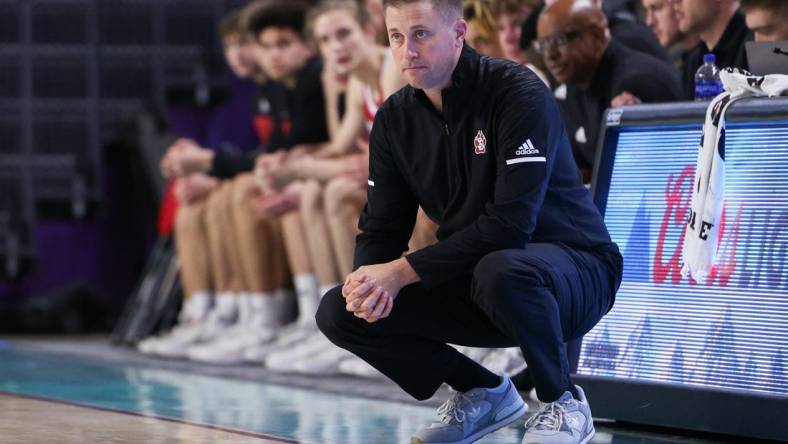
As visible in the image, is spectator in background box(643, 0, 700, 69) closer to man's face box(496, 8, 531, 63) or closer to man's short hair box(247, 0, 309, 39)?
man's face box(496, 8, 531, 63)

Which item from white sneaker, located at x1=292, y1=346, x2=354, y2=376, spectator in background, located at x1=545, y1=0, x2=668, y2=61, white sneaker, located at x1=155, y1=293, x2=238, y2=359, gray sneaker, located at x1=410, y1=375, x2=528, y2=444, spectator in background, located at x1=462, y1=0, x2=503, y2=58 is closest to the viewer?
gray sneaker, located at x1=410, y1=375, x2=528, y2=444

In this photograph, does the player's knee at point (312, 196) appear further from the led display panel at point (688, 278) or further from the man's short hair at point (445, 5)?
the man's short hair at point (445, 5)

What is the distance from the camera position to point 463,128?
3.09 meters

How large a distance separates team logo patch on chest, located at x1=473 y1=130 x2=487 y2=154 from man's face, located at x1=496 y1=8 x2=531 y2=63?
7.35ft

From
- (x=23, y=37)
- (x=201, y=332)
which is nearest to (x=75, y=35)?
(x=23, y=37)

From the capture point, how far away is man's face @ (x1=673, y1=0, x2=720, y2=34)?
14.3ft

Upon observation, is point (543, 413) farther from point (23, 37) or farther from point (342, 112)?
point (23, 37)

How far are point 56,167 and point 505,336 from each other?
623cm

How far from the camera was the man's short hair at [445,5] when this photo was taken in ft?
10.00

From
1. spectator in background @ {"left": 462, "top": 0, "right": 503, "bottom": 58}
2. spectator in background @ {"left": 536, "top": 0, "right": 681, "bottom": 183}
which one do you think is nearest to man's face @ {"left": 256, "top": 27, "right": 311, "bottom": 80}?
spectator in background @ {"left": 462, "top": 0, "right": 503, "bottom": 58}

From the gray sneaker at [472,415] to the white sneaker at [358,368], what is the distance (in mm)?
2015

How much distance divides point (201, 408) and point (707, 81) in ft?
5.98

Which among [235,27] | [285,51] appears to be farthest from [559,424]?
[235,27]

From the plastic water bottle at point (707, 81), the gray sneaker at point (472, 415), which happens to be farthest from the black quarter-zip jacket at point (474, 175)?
the plastic water bottle at point (707, 81)
